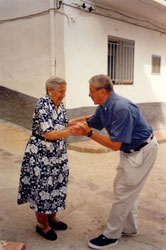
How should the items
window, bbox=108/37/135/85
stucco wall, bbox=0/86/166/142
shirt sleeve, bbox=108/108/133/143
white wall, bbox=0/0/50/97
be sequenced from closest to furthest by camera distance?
shirt sleeve, bbox=108/108/133/143 → white wall, bbox=0/0/50/97 → stucco wall, bbox=0/86/166/142 → window, bbox=108/37/135/85

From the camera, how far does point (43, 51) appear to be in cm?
635

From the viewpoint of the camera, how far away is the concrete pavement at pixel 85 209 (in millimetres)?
2574

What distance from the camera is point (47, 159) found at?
2.45m

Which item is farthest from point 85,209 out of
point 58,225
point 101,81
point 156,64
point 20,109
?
point 156,64

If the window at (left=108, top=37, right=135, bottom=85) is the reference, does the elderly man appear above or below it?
below

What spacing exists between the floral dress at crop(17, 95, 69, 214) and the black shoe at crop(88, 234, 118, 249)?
0.46m

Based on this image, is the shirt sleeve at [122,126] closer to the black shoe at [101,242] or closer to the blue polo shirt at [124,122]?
the blue polo shirt at [124,122]

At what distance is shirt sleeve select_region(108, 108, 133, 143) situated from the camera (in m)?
2.14

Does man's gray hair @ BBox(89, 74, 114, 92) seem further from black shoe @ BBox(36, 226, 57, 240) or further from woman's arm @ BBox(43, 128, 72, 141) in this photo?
black shoe @ BBox(36, 226, 57, 240)

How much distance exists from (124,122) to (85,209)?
162cm

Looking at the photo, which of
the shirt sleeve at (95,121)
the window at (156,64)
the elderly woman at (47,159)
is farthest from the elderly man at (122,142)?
the window at (156,64)

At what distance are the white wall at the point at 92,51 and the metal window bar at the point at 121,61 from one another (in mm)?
198

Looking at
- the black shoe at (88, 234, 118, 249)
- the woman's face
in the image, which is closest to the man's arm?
the woman's face

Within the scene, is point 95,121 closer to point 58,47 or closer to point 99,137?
point 99,137
